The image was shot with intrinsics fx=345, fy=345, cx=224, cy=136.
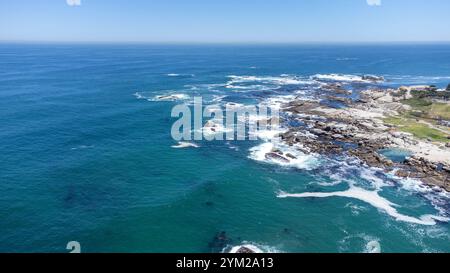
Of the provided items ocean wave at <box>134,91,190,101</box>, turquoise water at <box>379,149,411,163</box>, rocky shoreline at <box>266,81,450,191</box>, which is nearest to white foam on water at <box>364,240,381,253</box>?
rocky shoreline at <box>266,81,450,191</box>

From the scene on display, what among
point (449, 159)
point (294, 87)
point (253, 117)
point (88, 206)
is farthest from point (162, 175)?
point (294, 87)

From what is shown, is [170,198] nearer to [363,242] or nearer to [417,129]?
[363,242]

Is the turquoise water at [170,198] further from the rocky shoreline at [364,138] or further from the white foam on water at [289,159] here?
the rocky shoreline at [364,138]

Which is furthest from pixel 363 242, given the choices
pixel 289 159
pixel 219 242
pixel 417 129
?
pixel 417 129

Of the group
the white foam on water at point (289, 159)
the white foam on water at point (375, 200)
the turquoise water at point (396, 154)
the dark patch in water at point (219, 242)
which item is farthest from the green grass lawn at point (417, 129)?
the dark patch in water at point (219, 242)
